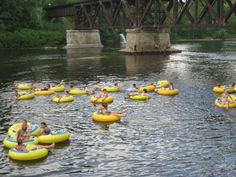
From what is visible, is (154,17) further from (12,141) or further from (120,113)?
(12,141)

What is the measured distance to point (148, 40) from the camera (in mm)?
85562

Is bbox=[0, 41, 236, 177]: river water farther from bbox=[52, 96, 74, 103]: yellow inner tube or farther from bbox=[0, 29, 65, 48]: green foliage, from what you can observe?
bbox=[0, 29, 65, 48]: green foliage

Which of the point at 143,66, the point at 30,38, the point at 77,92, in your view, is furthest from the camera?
the point at 30,38

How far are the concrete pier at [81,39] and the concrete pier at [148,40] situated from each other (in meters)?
34.5

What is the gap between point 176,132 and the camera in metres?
27.6

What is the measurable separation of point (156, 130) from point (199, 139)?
3.13m

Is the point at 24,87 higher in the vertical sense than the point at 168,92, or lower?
higher

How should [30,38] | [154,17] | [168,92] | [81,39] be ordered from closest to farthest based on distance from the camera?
[168,92] → [154,17] → [81,39] → [30,38]

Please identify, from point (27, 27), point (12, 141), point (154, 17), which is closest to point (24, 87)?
point (12, 141)

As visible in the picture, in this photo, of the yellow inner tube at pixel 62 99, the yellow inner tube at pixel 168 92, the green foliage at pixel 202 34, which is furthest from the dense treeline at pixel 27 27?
the yellow inner tube at pixel 168 92

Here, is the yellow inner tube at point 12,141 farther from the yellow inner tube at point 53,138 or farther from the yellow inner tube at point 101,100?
the yellow inner tube at point 101,100

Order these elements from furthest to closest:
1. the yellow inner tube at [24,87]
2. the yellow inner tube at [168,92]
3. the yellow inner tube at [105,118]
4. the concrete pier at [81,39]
Answer: the concrete pier at [81,39] < the yellow inner tube at [24,87] < the yellow inner tube at [168,92] < the yellow inner tube at [105,118]

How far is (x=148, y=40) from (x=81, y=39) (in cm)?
3941

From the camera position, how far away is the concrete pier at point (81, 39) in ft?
395
